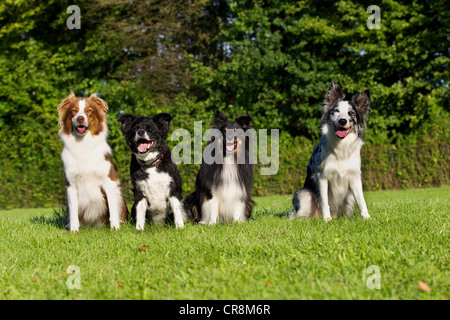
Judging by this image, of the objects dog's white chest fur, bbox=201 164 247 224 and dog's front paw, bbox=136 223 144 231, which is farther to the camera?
dog's white chest fur, bbox=201 164 247 224

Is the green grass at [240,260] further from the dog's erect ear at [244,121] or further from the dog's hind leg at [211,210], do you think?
the dog's erect ear at [244,121]

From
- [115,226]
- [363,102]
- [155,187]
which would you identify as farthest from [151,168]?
[363,102]

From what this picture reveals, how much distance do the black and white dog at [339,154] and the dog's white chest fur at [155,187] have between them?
2.19 m

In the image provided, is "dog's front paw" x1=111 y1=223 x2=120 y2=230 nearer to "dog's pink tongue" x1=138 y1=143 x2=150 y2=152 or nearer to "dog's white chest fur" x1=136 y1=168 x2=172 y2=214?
"dog's white chest fur" x1=136 y1=168 x2=172 y2=214

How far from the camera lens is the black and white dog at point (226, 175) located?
6211 millimetres

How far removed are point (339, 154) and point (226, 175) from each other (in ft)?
5.53

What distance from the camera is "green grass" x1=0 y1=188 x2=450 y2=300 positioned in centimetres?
333

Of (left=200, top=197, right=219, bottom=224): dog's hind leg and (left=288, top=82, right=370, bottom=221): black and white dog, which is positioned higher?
(left=288, top=82, right=370, bottom=221): black and white dog

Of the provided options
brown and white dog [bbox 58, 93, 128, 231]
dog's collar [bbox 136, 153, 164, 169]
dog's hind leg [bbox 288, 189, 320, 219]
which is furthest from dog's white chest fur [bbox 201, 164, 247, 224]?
brown and white dog [bbox 58, 93, 128, 231]

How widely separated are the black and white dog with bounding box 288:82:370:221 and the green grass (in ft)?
1.35

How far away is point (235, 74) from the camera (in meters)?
17.2
